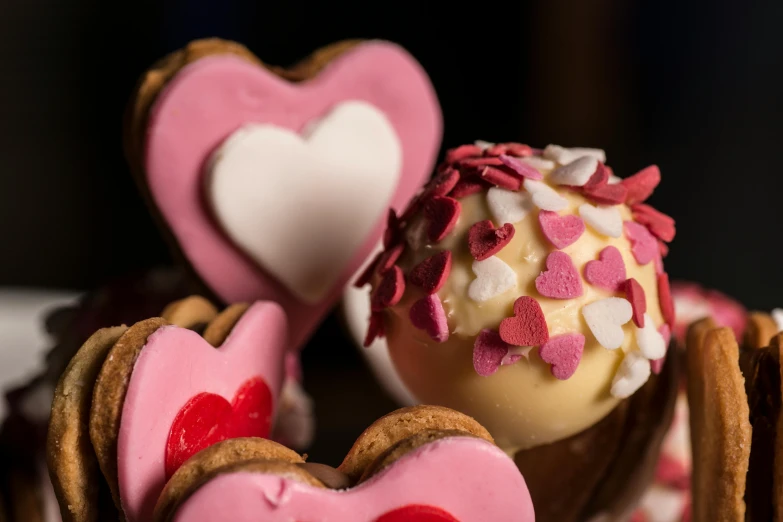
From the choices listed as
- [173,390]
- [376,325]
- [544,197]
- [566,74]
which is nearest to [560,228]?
[544,197]

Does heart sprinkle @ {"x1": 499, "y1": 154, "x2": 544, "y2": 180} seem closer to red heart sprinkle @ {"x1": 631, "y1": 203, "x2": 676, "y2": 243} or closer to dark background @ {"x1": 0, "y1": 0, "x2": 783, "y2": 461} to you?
red heart sprinkle @ {"x1": 631, "y1": 203, "x2": 676, "y2": 243}

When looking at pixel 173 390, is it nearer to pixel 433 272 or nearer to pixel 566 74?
pixel 433 272

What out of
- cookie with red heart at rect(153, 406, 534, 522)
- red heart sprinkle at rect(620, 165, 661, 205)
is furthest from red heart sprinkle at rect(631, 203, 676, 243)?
cookie with red heart at rect(153, 406, 534, 522)

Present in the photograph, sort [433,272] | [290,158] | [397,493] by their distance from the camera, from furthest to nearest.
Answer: [290,158], [433,272], [397,493]

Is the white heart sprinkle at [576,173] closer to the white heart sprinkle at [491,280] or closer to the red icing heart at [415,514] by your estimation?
the white heart sprinkle at [491,280]

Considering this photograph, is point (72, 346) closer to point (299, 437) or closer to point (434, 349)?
point (299, 437)
